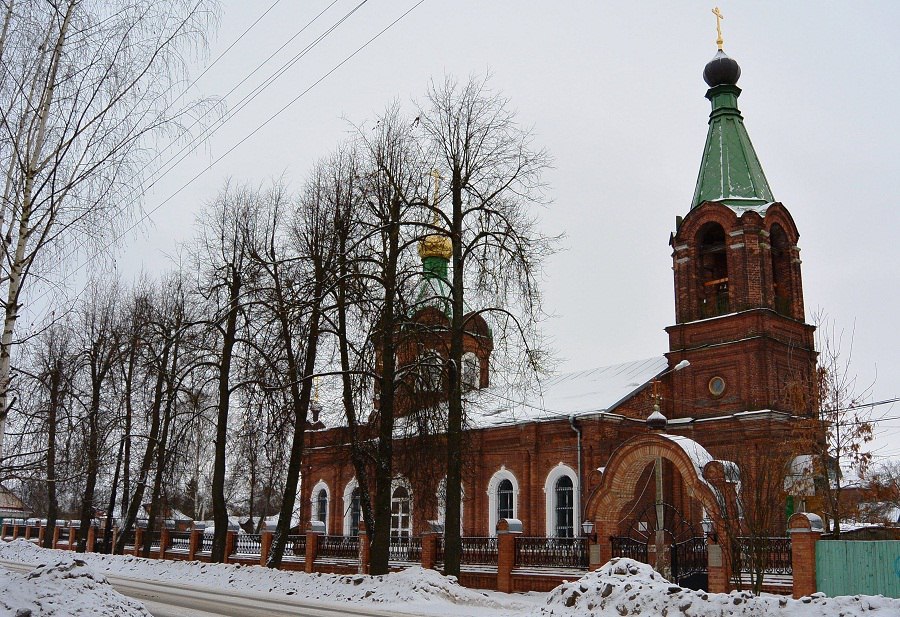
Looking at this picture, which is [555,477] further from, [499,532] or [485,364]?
[485,364]

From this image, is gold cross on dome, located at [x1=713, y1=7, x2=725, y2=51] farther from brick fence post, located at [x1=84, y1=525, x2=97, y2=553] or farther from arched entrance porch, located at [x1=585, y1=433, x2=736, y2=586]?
brick fence post, located at [x1=84, y1=525, x2=97, y2=553]

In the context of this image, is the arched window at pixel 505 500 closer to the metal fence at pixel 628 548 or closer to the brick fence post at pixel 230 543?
the brick fence post at pixel 230 543

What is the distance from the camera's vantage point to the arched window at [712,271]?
92.6 feet

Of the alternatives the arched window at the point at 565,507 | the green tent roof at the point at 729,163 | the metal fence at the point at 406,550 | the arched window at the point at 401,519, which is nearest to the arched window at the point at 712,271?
the green tent roof at the point at 729,163

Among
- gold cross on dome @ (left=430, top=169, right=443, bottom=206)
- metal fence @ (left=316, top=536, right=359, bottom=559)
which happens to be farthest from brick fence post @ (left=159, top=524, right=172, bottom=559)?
gold cross on dome @ (left=430, top=169, right=443, bottom=206)

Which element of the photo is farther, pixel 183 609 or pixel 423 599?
pixel 423 599

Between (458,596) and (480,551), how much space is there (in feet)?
21.1

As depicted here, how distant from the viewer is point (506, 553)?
20.5 m

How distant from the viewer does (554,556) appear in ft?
67.9

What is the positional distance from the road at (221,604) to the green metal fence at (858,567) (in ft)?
26.1

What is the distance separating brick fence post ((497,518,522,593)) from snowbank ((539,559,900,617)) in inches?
294

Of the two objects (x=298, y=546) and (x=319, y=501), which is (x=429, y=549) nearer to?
(x=298, y=546)

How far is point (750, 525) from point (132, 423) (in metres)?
23.9

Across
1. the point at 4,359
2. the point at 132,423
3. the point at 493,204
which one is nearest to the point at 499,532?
the point at 493,204
